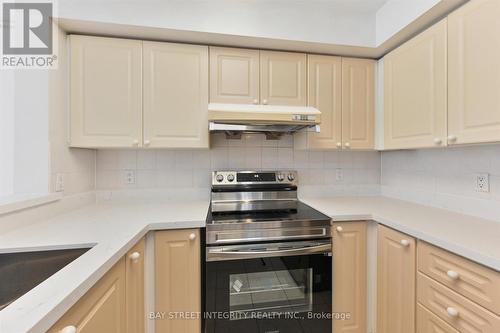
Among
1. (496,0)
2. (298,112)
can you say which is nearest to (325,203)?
(298,112)

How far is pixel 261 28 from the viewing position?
161 cm

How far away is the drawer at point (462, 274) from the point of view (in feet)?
→ 2.82

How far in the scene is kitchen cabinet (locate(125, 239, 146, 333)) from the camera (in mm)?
1071

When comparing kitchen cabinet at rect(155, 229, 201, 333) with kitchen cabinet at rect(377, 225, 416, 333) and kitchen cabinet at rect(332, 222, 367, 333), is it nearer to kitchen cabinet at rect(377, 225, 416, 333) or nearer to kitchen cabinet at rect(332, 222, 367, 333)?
kitchen cabinet at rect(332, 222, 367, 333)

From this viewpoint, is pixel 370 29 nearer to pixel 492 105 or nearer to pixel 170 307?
pixel 492 105

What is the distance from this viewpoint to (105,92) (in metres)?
1.58

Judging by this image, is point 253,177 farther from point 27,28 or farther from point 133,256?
point 27,28

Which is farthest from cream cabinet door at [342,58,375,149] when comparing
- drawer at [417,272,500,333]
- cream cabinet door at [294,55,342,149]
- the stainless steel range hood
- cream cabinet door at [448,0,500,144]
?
drawer at [417,272,500,333]

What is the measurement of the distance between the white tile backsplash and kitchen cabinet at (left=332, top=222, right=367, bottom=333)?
0.67 m

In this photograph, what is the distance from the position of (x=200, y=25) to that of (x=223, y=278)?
5.21ft

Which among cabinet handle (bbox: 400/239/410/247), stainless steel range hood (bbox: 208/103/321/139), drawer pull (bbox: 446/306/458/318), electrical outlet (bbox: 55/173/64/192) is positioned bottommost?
drawer pull (bbox: 446/306/458/318)

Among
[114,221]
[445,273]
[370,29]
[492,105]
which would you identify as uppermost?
[370,29]

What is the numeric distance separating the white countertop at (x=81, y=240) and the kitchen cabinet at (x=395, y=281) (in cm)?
109

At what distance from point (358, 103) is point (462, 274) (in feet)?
4.41
